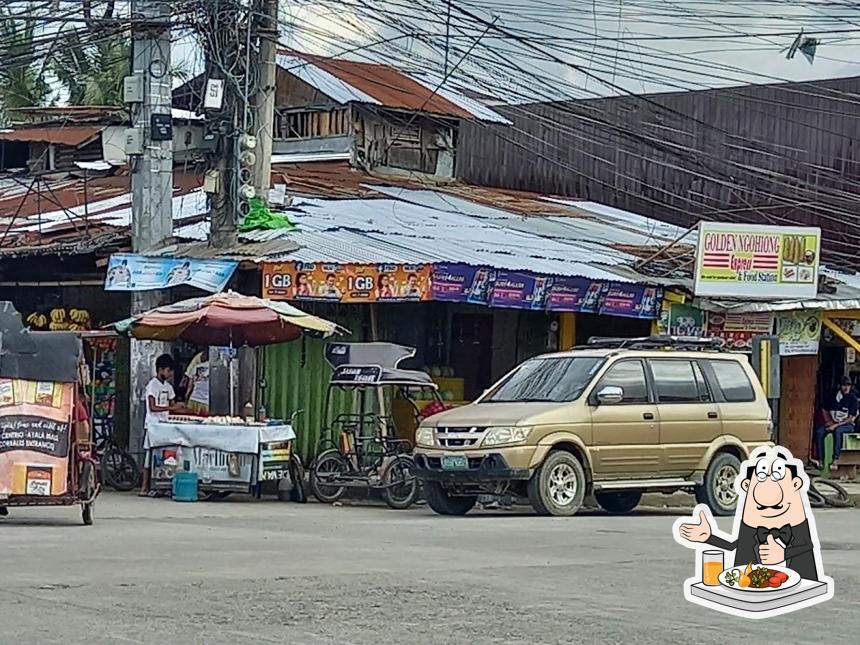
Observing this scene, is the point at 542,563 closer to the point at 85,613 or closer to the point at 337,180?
the point at 85,613

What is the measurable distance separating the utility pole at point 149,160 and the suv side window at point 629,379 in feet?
22.4

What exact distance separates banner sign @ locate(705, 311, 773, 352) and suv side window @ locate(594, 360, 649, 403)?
6.11 m

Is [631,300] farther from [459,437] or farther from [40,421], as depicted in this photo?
[40,421]

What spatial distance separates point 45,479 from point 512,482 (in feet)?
17.2

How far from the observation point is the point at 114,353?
81.4 feet

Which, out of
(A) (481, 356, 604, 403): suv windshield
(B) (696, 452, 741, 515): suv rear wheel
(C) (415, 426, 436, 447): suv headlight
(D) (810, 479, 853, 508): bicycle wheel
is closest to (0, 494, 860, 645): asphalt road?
(C) (415, 426, 436, 447): suv headlight

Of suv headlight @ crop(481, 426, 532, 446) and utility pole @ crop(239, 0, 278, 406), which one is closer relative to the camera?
suv headlight @ crop(481, 426, 532, 446)

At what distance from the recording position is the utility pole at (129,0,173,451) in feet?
70.6

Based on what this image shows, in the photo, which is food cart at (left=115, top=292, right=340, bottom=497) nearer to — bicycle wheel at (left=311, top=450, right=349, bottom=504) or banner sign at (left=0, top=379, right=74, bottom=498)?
bicycle wheel at (left=311, top=450, right=349, bottom=504)

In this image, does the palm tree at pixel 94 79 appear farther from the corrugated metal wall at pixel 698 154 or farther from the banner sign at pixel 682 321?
the banner sign at pixel 682 321

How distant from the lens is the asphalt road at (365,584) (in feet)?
30.5

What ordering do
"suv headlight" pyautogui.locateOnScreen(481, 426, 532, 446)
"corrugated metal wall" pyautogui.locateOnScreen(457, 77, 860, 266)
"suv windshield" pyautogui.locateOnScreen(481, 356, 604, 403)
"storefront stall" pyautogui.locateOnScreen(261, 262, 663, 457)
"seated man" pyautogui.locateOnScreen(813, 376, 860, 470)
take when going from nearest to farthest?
"suv headlight" pyautogui.locateOnScreen(481, 426, 532, 446), "suv windshield" pyautogui.locateOnScreen(481, 356, 604, 403), "storefront stall" pyautogui.locateOnScreen(261, 262, 663, 457), "seated man" pyautogui.locateOnScreen(813, 376, 860, 470), "corrugated metal wall" pyautogui.locateOnScreen(457, 77, 860, 266)

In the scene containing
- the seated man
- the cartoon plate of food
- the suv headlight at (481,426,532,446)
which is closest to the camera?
the cartoon plate of food

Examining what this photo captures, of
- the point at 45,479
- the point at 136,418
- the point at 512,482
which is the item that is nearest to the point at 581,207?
the point at 136,418
